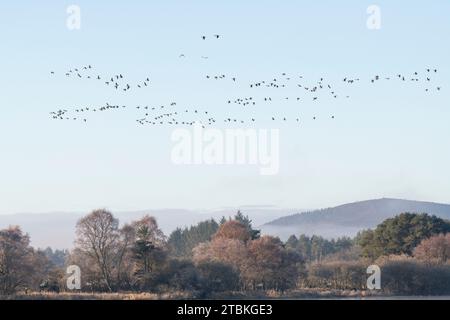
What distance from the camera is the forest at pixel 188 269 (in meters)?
115

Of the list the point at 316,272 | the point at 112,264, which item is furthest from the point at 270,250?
the point at 112,264

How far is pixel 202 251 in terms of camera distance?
13625cm

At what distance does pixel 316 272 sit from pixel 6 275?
143 ft

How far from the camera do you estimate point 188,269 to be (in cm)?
11712

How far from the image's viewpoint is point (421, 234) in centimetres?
15162

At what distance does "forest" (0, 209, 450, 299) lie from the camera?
11525 cm

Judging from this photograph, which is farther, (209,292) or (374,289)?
(374,289)
